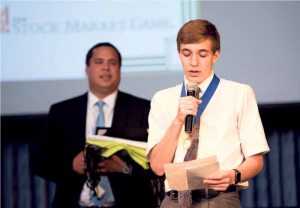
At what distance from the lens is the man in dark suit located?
13.6ft

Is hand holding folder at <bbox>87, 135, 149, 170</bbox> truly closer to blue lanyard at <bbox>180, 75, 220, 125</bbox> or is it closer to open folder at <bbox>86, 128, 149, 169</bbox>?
open folder at <bbox>86, 128, 149, 169</bbox>

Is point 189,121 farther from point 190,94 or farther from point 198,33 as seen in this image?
point 198,33

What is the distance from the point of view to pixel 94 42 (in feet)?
15.5

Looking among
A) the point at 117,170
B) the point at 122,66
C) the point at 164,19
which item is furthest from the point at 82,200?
the point at 164,19

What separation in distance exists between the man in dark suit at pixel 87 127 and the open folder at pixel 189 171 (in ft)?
4.81

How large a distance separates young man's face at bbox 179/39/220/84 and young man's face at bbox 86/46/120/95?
1.61m

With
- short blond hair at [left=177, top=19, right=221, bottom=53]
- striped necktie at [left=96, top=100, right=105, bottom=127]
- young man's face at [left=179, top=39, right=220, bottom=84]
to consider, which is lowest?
striped necktie at [left=96, top=100, right=105, bottom=127]

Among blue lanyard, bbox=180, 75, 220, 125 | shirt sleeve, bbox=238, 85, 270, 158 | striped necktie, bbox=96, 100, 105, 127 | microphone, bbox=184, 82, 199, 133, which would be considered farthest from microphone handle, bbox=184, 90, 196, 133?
striped necktie, bbox=96, 100, 105, 127

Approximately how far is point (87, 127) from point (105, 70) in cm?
38

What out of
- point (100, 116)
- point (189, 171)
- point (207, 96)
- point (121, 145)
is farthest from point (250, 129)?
point (100, 116)

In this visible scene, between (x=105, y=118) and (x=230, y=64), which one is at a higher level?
(x=230, y=64)

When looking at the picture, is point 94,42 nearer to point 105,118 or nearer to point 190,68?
point 105,118

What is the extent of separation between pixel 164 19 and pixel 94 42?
507mm

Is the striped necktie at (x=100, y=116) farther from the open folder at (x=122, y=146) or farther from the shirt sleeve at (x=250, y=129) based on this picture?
the shirt sleeve at (x=250, y=129)
